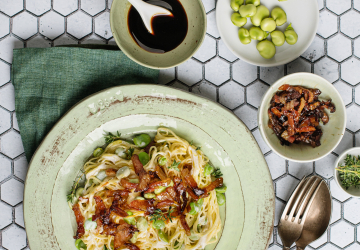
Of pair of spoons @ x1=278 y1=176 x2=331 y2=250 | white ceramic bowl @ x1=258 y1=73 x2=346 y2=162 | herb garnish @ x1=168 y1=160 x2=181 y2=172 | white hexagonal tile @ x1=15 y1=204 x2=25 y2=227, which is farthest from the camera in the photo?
white hexagonal tile @ x1=15 y1=204 x2=25 y2=227

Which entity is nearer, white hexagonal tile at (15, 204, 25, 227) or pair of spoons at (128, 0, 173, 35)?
pair of spoons at (128, 0, 173, 35)

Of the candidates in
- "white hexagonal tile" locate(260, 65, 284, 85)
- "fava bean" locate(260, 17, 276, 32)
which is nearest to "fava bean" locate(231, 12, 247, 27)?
"fava bean" locate(260, 17, 276, 32)

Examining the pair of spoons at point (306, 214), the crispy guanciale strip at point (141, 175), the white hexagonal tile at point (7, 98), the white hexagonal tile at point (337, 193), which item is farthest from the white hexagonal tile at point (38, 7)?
the white hexagonal tile at point (337, 193)

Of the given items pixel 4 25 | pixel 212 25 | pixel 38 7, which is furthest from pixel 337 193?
pixel 4 25

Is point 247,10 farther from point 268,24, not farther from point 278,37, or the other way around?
point 278,37

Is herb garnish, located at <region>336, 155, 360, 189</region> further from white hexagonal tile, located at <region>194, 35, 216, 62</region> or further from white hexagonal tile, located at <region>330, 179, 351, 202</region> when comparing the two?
white hexagonal tile, located at <region>194, 35, 216, 62</region>

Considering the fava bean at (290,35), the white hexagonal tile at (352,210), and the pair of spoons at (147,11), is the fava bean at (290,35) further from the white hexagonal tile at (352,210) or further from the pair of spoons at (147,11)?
the white hexagonal tile at (352,210)
